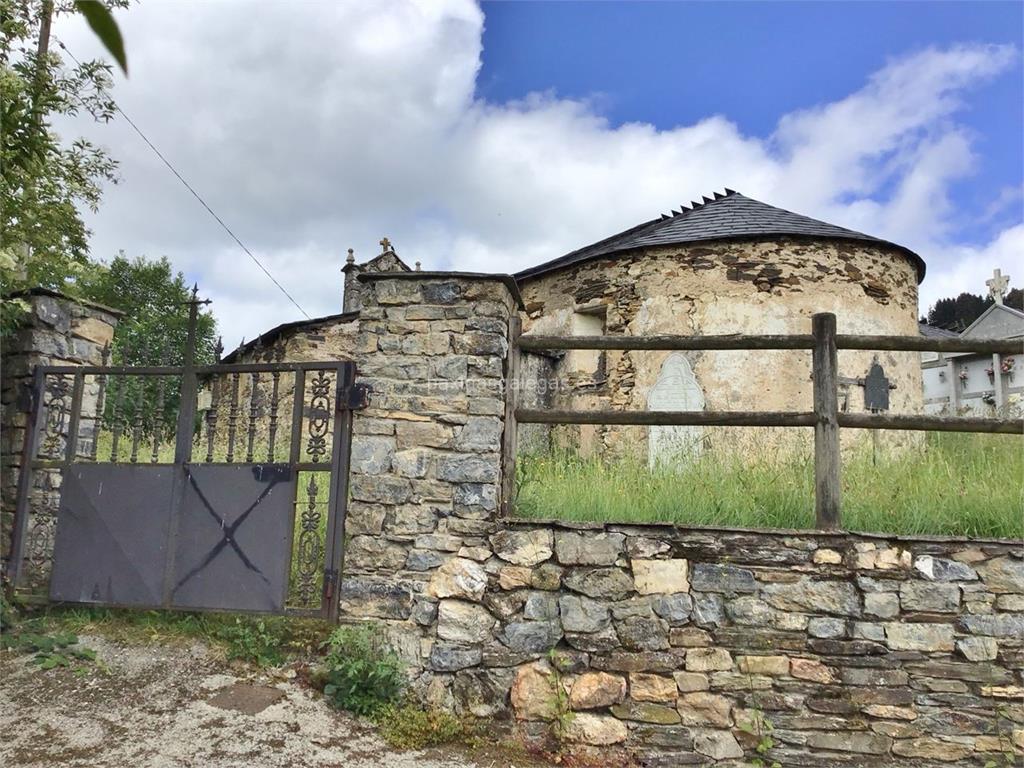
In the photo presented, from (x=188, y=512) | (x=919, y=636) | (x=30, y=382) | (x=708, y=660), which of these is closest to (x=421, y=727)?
(x=708, y=660)

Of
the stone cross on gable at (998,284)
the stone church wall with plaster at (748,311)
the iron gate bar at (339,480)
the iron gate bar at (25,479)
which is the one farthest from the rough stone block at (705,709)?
the stone cross on gable at (998,284)

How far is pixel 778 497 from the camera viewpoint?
3793 mm

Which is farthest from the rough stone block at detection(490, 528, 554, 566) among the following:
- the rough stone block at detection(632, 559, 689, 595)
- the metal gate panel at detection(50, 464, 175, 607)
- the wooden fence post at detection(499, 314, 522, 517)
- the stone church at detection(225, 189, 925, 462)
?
the stone church at detection(225, 189, 925, 462)

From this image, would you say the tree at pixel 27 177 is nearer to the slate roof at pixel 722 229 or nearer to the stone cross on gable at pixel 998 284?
the slate roof at pixel 722 229

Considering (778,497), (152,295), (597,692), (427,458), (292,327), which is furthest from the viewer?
(152,295)

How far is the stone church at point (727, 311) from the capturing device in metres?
8.22

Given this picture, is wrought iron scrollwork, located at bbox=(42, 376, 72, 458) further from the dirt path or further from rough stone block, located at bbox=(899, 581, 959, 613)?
rough stone block, located at bbox=(899, 581, 959, 613)

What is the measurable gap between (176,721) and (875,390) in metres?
8.06

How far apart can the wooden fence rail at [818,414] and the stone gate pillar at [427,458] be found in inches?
7.8

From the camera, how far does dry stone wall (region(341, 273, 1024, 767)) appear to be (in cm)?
327

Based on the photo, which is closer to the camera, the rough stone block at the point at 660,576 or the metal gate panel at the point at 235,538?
the rough stone block at the point at 660,576

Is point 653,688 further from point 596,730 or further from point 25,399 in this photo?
point 25,399

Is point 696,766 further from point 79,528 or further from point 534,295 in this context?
point 534,295

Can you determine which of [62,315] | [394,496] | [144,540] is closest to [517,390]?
[394,496]
